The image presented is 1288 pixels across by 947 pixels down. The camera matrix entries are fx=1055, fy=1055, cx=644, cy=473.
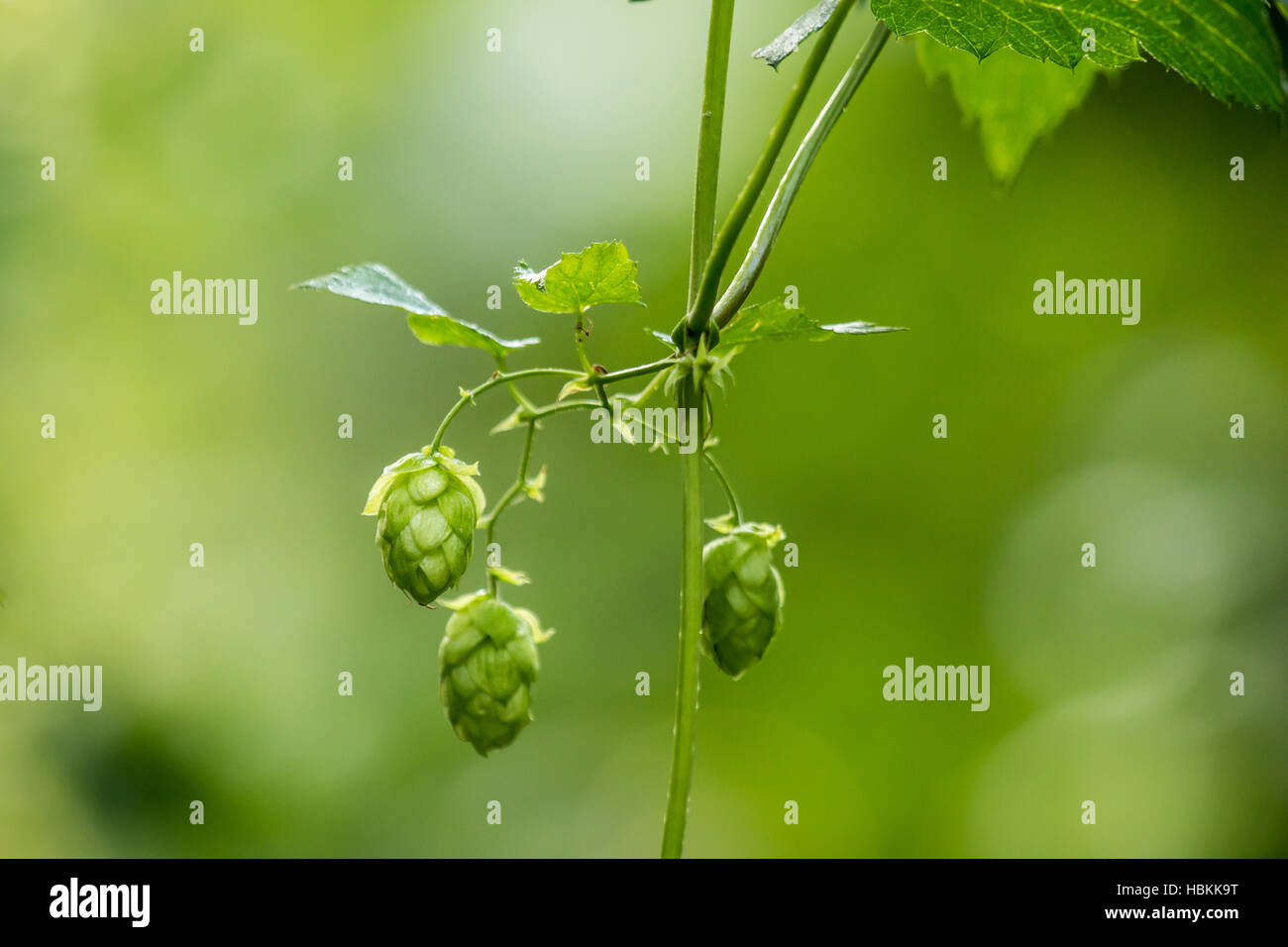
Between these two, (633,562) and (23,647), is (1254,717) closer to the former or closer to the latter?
(633,562)

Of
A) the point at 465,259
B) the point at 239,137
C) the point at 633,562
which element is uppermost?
the point at 239,137

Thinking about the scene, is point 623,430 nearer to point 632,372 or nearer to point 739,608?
point 632,372

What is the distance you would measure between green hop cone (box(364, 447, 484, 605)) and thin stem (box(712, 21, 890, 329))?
26 cm

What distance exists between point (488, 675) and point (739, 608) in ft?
0.79

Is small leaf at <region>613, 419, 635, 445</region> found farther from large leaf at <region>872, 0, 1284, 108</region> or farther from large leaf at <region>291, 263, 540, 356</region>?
large leaf at <region>872, 0, 1284, 108</region>

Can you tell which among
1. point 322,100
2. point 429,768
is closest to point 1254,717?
point 429,768

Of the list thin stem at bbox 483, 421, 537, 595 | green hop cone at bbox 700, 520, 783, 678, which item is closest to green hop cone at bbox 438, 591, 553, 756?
thin stem at bbox 483, 421, 537, 595

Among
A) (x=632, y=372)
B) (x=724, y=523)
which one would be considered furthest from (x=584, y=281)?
(x=724, y=523)

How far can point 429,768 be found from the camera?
4.16 metres

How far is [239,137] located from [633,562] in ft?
8.49

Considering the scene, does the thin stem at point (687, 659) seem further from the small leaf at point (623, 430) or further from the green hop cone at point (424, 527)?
the green hop cone at point (424, 527)

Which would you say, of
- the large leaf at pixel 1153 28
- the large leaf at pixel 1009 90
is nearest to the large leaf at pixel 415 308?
the large leaf at pixel 1153 28
